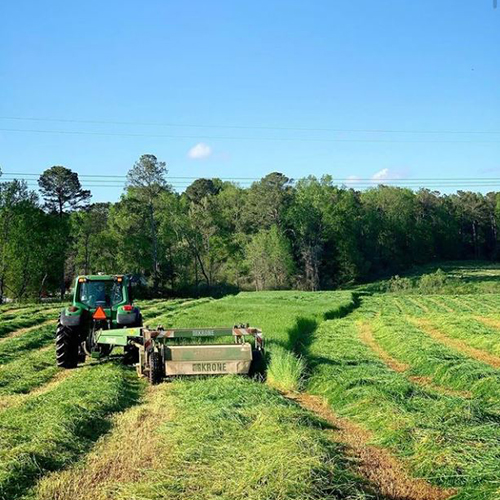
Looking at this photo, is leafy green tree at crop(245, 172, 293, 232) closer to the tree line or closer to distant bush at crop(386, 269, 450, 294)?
the tree line

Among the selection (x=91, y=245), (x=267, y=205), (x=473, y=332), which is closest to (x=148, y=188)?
(x=91, y=245)

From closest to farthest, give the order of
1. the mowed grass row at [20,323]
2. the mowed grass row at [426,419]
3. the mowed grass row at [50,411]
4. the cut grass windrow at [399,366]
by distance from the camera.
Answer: the mowed grass row at [426,419], the mowed grass row at [50,411], the cut grass windrow at [399,366], the mowed grass row at [20,323]

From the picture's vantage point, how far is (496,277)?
7662 centimetres

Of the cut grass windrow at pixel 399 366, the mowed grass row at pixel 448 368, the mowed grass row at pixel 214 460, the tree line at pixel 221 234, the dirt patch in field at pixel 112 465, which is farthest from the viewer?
the tree line at pixel 221 234

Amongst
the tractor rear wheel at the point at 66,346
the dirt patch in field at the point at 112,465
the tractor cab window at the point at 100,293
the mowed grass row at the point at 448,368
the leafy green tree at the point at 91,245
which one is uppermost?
the leafy green tree at the point at 91,245

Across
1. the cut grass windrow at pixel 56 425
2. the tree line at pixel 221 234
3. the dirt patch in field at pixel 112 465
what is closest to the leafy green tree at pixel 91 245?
the tree line at pixel 221 234

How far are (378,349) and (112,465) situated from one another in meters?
15.1

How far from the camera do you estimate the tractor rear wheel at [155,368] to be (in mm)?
11672

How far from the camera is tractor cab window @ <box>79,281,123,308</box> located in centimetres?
1505

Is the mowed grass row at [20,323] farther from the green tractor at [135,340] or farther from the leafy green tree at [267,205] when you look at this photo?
the leafy green tree at [267,205]

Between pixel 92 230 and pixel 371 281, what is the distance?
44.5 metres

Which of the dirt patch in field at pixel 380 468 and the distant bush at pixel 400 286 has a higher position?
the dirt patch in field at pixel 380 468

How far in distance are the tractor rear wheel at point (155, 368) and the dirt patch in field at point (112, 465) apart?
283cm

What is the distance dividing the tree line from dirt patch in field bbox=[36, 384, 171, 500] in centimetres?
4330
